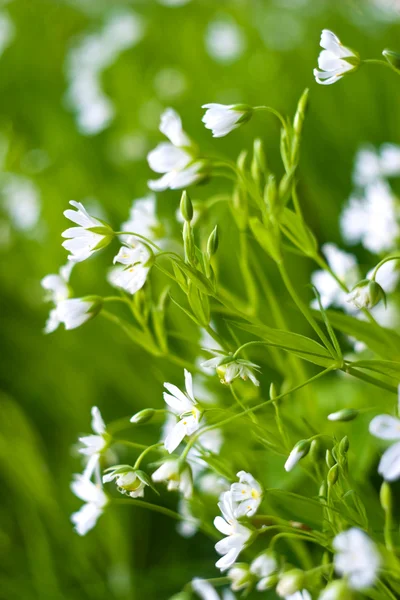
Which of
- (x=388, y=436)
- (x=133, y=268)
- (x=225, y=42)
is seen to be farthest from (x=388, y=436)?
(x=225, y=42)

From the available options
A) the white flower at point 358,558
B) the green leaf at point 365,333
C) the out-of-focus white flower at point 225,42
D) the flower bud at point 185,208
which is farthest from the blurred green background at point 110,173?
the white flower at point 358,558

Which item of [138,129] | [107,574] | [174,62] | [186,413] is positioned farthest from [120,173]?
[186,413]

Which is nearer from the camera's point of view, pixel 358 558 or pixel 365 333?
pixel 358 558

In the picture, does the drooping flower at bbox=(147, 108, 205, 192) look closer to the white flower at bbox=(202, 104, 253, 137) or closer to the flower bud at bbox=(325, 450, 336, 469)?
the white flower at bbox=(202, 104, 253, 137)

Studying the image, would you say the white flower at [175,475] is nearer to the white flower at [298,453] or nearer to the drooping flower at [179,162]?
the white flower at [298,453]

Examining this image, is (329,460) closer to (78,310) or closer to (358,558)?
(358,558)

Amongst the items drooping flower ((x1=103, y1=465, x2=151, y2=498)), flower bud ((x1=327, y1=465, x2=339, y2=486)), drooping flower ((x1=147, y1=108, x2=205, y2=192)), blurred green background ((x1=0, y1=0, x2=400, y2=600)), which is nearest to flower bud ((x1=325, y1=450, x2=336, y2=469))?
flower bud ((x1=327, y1=465, x2=339, y2=486))
